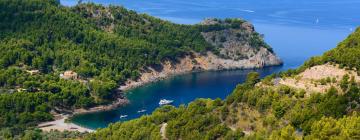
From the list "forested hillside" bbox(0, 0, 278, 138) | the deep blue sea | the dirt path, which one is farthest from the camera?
the deep blue sea

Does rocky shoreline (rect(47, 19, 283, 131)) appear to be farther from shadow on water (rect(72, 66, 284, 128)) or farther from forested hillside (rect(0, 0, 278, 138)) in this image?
shadow on water (rect(72, 66, 284, 128))

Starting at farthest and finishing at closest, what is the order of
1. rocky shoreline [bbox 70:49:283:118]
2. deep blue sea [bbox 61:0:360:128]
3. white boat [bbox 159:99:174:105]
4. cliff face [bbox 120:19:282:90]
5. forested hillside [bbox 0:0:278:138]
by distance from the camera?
cliff face [bbox 120:19:282:90], rocky shoreline [bbox 70:49:283:118], deep blue sea [bbox 61:0:360:128], white boat [bbox 159:99:174:105], forested hillside [bbox 0:0:278:138]

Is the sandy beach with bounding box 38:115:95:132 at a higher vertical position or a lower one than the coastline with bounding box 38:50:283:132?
lower

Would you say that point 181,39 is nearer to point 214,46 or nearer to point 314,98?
point 214,46

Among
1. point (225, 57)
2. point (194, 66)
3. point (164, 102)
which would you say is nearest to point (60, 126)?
point (164, 102)

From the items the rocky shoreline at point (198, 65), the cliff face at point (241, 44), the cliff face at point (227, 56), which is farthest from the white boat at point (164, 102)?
the cliff face at point (241, 44)

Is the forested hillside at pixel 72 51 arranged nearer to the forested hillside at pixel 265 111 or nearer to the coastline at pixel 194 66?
the coastline at pixel 194 66

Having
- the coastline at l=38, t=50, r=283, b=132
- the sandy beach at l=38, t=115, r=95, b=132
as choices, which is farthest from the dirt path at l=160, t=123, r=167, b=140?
the coastline at l=38, t=50, r=283, b=132
